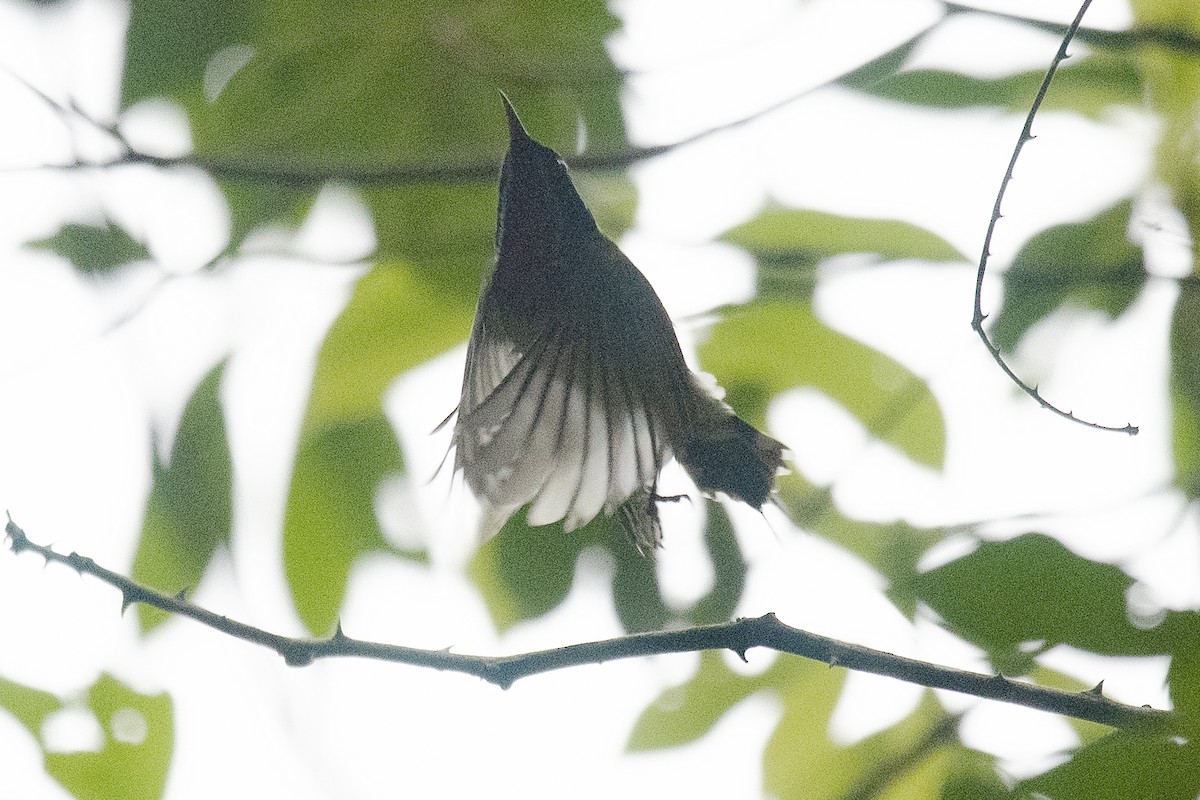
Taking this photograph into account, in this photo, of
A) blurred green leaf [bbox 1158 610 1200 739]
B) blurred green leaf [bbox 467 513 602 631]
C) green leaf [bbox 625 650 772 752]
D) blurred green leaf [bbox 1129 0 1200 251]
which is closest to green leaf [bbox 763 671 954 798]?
green leaf [bbox 625 650 772 752]

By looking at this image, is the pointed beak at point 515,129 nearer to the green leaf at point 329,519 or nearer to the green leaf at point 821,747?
the green leaf at point 329,519

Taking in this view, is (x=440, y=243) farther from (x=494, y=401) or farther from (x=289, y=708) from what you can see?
(x=289, y=708)

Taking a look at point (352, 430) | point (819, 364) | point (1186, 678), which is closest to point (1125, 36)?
point (819, 364)

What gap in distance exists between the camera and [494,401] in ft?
5.46

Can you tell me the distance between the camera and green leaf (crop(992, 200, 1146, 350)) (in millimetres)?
1723

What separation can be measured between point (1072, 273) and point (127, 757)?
1647 mm

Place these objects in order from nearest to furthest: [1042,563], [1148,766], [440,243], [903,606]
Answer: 1. [1148,766]
2. [1042,563]
3. [903,606]
4. [440,243]

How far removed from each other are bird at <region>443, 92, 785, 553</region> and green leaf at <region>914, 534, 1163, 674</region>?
0.48 meters

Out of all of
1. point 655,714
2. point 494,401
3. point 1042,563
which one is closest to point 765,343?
point 494,401

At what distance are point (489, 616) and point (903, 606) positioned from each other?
0.79 m

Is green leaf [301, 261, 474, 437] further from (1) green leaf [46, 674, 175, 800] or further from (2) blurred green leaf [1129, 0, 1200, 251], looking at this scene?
(2) blurred green leaf [1129, 0, 1200, 251]

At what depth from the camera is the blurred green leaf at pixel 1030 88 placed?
174 cm

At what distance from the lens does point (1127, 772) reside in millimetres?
821

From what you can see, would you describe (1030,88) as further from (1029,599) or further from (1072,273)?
(1029,599)
